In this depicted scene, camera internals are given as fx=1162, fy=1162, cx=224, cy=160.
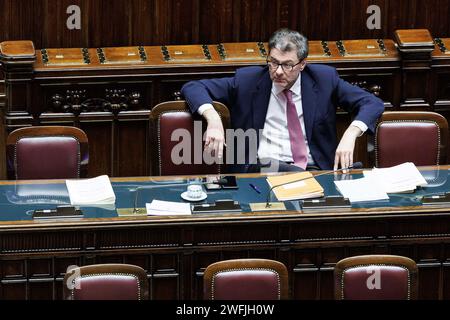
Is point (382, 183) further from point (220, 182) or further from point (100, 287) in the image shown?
point (100, 287)

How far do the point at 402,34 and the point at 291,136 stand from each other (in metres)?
1.59

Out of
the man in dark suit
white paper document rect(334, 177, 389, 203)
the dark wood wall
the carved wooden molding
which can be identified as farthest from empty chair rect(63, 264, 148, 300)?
the dark wood wall

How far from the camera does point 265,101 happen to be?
6.40 meters

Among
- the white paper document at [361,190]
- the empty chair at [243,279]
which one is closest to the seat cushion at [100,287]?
the empty chair at [243,279]

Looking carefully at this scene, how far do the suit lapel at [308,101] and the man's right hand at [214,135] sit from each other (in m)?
0.52

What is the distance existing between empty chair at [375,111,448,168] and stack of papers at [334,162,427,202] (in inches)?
9.4

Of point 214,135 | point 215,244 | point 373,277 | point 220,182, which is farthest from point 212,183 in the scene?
point 373,277

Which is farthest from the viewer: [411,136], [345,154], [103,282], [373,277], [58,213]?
[411,136]

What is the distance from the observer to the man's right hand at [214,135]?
6.08m

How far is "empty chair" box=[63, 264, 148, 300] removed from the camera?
466cm

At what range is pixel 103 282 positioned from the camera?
4660mm

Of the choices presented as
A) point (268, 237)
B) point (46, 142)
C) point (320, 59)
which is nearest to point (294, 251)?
point (268, 237)

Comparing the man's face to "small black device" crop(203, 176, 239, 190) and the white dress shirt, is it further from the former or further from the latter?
"small black device" crop(203, 176, 239, 190)

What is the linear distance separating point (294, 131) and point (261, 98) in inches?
10.1
